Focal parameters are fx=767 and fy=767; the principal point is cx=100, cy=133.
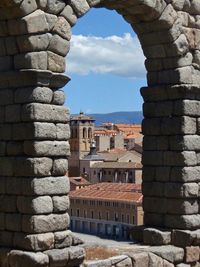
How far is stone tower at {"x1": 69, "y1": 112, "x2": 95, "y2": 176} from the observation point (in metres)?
108

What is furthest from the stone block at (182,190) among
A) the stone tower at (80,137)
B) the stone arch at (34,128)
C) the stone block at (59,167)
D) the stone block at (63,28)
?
the stone tower at (80,137)

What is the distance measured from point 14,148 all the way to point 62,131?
74 cm

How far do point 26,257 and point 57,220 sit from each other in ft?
2.40

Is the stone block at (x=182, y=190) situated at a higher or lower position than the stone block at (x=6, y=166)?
lower

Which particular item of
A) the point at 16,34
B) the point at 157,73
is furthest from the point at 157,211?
the point at 16,34

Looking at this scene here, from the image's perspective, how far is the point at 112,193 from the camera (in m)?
68.9

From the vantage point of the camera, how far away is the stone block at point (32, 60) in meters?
10.9

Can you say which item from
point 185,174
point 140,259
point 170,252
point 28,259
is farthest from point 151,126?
point 28,259

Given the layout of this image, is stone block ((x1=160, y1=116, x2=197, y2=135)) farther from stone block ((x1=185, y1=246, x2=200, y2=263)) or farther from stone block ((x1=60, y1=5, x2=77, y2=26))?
stone block ((x1=60, y1=5, x2=77, y2=26))

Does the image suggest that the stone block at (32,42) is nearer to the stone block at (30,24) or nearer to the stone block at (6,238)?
the stone block at (30,24)

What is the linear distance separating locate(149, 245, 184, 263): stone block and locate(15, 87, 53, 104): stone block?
347cm

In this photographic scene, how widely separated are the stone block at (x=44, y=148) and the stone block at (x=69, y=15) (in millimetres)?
1841

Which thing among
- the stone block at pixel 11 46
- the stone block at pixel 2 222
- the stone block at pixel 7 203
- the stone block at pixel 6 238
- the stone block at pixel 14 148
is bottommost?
the stone block at pixel 6 238

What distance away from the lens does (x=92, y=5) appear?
1188 centimetres
